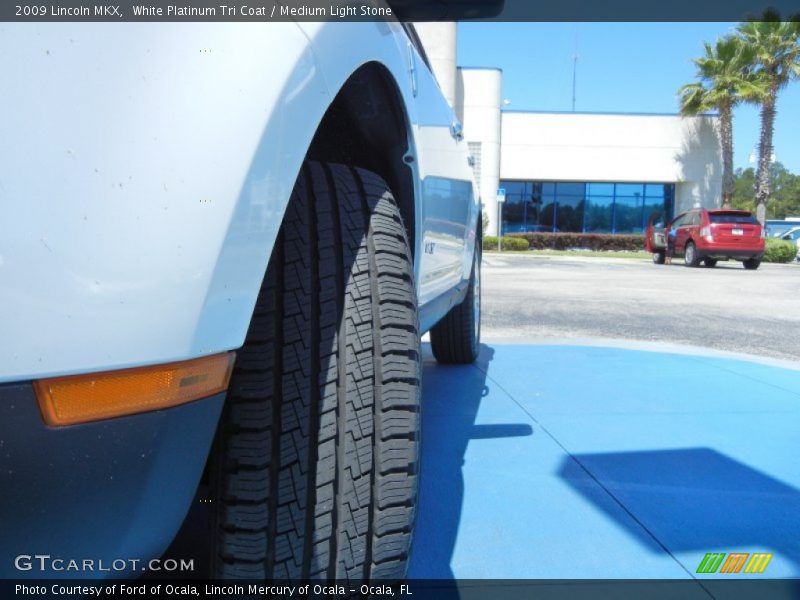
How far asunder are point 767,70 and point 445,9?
101 feet

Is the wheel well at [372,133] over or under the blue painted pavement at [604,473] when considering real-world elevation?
over

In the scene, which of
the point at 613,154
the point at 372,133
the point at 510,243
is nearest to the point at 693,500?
the point at 372,133

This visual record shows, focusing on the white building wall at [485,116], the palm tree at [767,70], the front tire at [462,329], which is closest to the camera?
the front tire at [462,329]

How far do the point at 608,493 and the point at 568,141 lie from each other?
3047 cm

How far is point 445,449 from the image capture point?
2844 millimetres

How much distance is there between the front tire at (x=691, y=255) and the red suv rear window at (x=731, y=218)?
81 centimetres

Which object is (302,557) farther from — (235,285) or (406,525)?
(235,285)

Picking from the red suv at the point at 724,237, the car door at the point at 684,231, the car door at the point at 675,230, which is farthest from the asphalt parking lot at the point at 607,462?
the car door at the point at 675,230

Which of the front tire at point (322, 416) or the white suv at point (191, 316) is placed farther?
the front tire at point (322, 416)

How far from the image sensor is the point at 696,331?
20.7 ft

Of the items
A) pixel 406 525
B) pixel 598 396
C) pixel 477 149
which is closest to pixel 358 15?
pixel 406 525

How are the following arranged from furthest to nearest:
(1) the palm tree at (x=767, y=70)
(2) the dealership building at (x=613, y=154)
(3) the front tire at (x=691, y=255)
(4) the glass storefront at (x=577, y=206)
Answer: (4) the glass storefront at (x=577, y=206), (2) the dealership building at (x=613, y=154), (1) the palm tree at (x=767, y=70), (3) the front tire at (x=691, y=255)

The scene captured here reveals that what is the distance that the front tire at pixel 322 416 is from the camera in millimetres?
1235

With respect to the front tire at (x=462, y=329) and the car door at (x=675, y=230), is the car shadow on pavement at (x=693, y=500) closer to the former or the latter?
the front tire at (x=462, y=329)
